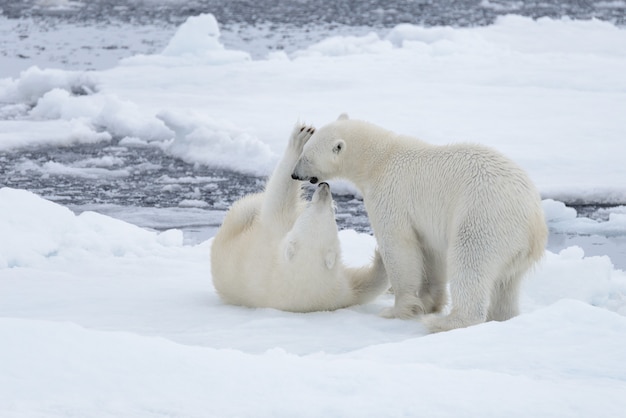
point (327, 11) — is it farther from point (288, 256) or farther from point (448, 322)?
point (448, 322)

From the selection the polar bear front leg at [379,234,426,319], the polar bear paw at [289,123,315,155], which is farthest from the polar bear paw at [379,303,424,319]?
the polar bear paw at [289,123,315,155]

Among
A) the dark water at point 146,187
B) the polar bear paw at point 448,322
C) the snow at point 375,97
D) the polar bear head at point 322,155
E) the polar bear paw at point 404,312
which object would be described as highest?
the polar bear head at point 322,155

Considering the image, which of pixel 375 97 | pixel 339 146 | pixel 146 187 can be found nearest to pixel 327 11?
pixel 375 97

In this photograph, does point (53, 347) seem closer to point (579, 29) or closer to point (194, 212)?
point (194, 212)

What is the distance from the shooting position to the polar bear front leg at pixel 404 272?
4.16 metres

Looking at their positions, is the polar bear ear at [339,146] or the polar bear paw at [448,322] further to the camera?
the polar bear ear at [339,146]

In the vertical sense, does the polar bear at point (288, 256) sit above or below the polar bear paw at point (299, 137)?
below

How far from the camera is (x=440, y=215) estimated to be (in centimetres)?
403

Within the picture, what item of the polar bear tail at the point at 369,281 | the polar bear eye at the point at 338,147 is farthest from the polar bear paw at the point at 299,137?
the polar bear tail at the point at 369,281

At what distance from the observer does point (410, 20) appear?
1734 centimetres

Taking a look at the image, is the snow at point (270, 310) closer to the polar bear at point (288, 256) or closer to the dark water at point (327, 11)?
the polar bear at point (288, 256)

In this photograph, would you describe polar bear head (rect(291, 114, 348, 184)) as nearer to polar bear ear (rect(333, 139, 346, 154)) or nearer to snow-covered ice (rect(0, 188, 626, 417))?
polar bear ear (rect(333, 139, 346, 154))

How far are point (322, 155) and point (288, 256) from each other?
0.54 m

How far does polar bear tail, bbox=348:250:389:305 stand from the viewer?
14.4 feet
